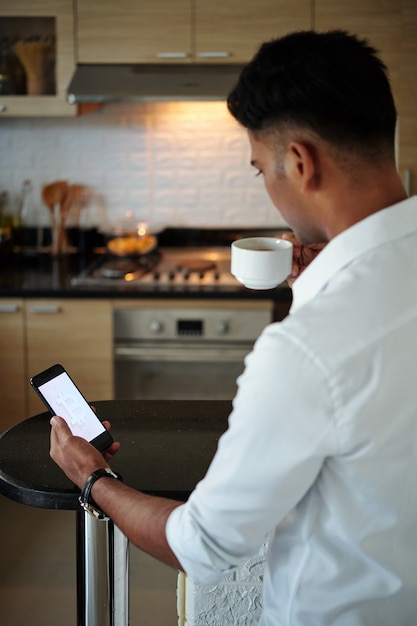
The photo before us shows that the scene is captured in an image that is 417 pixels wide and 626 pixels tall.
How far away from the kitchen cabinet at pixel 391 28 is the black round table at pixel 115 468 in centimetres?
224

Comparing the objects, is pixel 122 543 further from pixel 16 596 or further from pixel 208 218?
pixel 208 218

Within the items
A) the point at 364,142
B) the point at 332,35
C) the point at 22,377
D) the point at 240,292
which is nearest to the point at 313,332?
the point at 364,142

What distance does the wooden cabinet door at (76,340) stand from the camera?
12.0 feet

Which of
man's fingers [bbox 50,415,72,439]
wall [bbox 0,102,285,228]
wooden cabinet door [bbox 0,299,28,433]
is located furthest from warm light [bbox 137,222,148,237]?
man's fingers [bbox 50,415,72,439]

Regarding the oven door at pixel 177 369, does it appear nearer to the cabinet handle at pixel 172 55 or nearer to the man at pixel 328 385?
the cabinet handle at pixel 172 55

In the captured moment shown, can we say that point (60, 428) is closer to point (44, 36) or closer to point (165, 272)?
point (165, 272)

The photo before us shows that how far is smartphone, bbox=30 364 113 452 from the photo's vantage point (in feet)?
5.44

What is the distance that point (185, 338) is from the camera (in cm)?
369

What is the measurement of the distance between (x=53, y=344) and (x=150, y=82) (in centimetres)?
109

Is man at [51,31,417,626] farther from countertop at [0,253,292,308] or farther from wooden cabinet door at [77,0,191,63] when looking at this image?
wooden cabinet door at [77,0,191,63]

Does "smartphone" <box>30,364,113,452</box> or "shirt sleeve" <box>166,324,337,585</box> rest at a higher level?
"shirt sleeve" <box>166,324,337,585</box>

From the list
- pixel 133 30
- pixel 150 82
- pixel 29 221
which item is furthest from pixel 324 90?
pixel 29 221

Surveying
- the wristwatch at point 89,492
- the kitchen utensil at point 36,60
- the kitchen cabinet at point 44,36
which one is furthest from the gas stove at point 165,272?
the wristwatch at point 89,492

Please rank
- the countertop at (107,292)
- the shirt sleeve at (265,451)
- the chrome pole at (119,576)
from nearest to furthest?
the shirt sleeve at (265,451) < the chrome pole at (119,576) < the countertop at (107,292)
